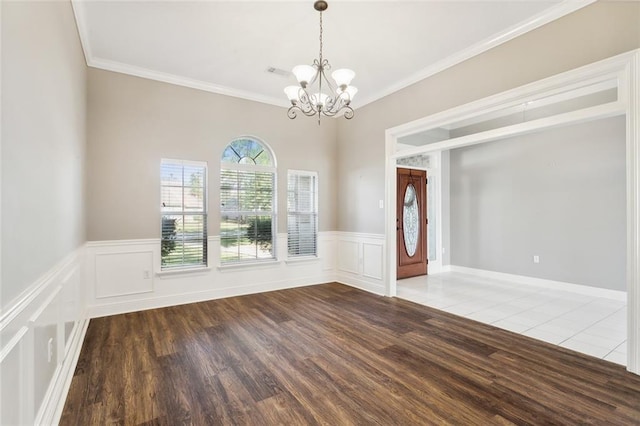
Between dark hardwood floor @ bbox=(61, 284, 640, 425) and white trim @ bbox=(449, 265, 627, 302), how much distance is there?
2.66 metres

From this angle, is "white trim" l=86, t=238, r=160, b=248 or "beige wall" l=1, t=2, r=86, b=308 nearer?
"beige wall" l=1, t=2, r=86, b=308

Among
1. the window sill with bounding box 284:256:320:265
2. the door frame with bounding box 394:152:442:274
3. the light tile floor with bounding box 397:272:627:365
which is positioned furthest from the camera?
the door frame with bounding box 394:152:442:274

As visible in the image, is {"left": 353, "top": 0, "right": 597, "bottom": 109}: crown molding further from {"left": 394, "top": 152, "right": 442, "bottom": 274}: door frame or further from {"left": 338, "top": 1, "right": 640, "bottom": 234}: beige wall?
{"left": 394, "top": 152, "right": 442, "bottom": 274}: door frame

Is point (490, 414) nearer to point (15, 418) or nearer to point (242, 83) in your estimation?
point (15, 418)

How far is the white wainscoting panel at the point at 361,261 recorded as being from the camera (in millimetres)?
5020

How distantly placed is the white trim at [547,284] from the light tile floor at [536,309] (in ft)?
0.46

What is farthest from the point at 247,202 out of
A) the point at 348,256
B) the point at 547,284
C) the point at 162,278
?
the point at 547,284

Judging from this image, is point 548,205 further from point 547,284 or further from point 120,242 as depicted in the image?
point 120,242

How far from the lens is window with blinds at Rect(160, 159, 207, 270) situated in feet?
14.3

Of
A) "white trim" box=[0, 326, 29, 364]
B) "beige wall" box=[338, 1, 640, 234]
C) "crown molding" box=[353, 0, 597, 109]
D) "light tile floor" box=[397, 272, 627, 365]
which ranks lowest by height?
"light tile floor" box=[397, 272, 627, 365]

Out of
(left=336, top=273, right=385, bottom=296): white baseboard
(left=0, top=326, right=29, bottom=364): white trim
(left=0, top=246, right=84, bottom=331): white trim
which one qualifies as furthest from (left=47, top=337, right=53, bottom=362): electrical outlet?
(left=336, top=273, right=385, bottom=296): white baseboard

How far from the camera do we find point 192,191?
4535mm

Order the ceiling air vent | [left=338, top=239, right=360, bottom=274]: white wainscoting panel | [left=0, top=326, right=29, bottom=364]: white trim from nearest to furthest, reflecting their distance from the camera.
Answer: [left=0, top=326, right=29, bottom=364]: white trim, the ceiling air vent, [left=338, top=239, right=360, bottom=274]: white wainscoting panel

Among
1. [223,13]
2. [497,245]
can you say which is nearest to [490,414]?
[223,13]
